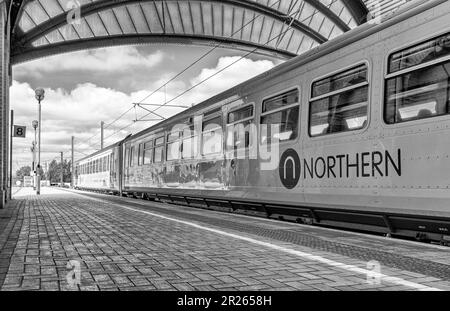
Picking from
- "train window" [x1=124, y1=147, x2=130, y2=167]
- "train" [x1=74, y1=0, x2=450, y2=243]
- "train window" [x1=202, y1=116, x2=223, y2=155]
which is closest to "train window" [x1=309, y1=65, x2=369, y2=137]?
"train" [x1=74, y1=0, x2=450, y2=243]

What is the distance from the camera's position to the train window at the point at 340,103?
7.10m

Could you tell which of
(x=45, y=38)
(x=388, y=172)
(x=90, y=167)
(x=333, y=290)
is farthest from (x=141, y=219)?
(x=90, y=167)

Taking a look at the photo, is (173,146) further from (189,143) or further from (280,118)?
(280,118)

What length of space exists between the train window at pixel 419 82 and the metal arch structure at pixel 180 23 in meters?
18.3

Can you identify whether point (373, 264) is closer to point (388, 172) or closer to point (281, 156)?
point (388, 172)

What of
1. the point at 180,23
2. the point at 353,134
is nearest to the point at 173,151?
the point at 353,134

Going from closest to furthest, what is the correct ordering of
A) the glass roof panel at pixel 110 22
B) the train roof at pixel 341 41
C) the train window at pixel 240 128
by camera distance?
the train roof at pixel 341 41 < the train window at pixel 240 128 < the glass roof panel at pixel 110 22

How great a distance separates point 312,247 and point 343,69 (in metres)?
3.03

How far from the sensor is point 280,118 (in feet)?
30.5

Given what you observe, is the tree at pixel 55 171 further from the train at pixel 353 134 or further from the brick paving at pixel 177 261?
the brick paving at pixel 177 261

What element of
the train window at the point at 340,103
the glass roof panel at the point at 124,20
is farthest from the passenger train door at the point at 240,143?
the glass roof panel at the point at 124,20

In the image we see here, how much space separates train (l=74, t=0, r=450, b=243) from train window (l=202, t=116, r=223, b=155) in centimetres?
6

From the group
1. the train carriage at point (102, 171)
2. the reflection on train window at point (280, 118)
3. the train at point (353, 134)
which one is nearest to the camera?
the train at point (353, 134)

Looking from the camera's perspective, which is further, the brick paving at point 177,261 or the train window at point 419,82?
the train window at point 419,82
